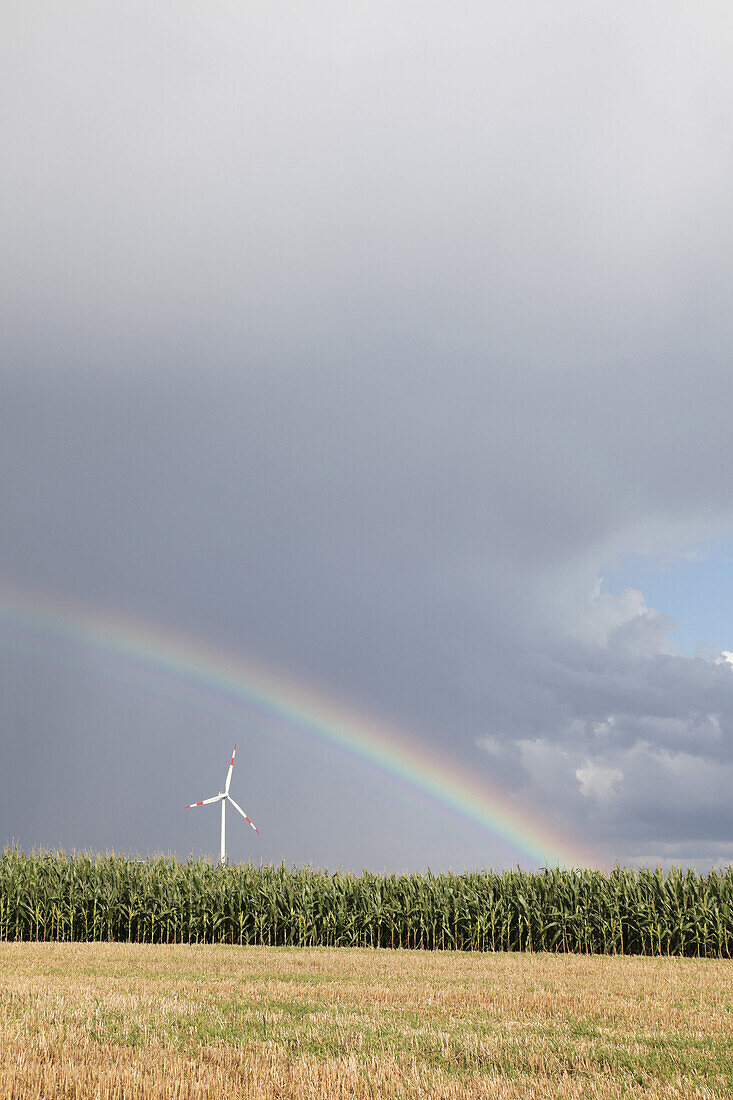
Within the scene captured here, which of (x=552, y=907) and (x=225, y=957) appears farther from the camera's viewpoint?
(x=552, y=907)

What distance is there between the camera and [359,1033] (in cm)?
1077

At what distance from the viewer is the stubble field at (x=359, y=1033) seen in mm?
8227

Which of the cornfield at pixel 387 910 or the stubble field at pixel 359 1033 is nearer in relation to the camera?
the stubble field at pixel 359 1033

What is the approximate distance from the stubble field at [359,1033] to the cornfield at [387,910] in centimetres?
1043

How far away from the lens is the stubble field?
27.0 ft

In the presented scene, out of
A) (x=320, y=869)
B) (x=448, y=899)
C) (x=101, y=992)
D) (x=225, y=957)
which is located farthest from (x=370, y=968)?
(x=320, y=869)

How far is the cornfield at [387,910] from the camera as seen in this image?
29516 millimetres

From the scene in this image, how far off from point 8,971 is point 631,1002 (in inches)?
537

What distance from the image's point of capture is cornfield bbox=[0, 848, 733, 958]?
2952 centimetres

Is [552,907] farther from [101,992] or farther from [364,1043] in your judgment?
[364,1043]

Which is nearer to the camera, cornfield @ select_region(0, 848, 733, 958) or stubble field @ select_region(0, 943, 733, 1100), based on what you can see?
stubble field @ select_region(0, 943, 733, 1100)

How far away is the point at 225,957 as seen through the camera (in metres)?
22.9

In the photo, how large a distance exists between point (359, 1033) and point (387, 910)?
20.7 metres

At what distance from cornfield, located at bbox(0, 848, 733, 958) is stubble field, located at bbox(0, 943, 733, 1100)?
10427 mm
